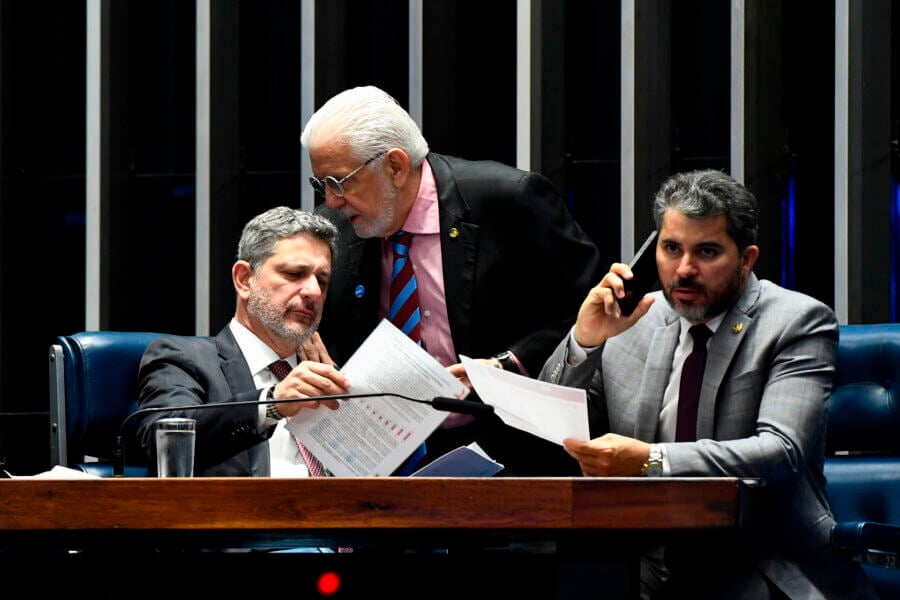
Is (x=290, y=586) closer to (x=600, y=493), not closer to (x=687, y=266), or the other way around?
(x=600, y=493)

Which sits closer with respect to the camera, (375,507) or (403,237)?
(375,507)

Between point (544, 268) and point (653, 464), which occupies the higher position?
point (544, 268)

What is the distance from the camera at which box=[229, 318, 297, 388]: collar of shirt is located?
10.6 ft

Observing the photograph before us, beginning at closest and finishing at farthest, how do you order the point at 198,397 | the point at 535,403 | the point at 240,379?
the point at 535,403
the point at 198,397
the point at 240,379

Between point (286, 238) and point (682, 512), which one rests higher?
point (286, 238)

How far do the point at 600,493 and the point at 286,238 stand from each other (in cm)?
172

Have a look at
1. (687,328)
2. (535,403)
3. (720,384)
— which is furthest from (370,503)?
(687,328)

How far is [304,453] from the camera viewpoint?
3.09m

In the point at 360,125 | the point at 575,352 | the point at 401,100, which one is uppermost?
the point at 401,100

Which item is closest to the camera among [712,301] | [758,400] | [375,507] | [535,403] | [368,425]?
[375,507]

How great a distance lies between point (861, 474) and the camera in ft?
10.1

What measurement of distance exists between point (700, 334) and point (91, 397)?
1.42 meters

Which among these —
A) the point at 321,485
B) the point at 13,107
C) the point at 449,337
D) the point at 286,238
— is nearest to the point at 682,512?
the point at 321,485

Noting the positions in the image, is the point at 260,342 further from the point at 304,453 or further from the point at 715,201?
the point at 715,201
